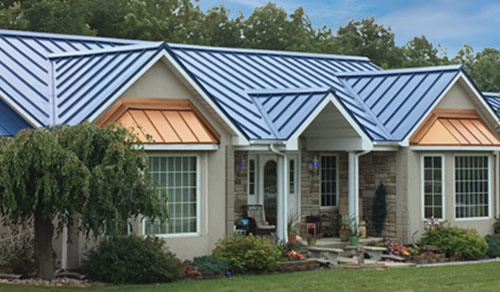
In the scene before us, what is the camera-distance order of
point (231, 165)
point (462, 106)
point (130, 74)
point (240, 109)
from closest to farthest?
point (130, 74) → point (231, 165) → point (240, 109) → point (462, 106)

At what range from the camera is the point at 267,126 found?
22.3 meters

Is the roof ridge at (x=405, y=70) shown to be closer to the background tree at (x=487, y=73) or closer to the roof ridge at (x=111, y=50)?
the roof ridge at (x=111, y=50)

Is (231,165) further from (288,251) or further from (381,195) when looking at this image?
(381,195)

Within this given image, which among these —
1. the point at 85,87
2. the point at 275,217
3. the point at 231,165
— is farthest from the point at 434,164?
the point at 85,87

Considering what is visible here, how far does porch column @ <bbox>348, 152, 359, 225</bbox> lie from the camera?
77.3 feet

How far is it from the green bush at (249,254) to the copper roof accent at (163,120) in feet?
7.58

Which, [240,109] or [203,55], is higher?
[203,55]

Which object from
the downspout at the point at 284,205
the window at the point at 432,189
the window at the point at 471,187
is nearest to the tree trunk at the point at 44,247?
the downspout at the point at 284,205

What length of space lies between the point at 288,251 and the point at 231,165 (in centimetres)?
250

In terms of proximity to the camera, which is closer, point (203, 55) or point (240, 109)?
point (240, 109)

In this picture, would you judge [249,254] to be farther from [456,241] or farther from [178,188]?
[456,241]

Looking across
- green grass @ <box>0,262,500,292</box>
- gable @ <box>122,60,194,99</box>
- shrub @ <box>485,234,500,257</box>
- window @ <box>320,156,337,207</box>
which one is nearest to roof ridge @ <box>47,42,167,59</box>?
gable @ <box>122,60,194,99</box>

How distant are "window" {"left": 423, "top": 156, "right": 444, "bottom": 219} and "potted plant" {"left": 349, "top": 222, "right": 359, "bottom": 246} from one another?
202 centimetres

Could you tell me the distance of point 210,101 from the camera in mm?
20016
